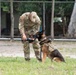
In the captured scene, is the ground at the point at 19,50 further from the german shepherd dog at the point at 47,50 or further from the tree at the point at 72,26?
the german shepherd dog at the point at 47,50

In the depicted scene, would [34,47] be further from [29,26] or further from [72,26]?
[72,26]

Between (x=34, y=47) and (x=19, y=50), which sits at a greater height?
(x=34, y=47)

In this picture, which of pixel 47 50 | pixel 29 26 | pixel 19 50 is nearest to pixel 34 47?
pixel 47 50

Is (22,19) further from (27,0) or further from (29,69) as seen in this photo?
(27,0)

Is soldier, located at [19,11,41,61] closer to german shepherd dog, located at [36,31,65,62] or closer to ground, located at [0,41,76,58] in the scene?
german shepherd dog, located at [36,31,65,62]

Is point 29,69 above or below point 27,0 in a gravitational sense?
below

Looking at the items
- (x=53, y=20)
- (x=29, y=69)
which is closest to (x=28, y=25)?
(x=29, y=69)

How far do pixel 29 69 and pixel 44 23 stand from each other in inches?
490

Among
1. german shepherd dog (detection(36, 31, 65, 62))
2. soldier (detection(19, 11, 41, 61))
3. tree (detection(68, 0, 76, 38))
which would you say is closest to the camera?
soldier (detection(19, 11, 41, 61))

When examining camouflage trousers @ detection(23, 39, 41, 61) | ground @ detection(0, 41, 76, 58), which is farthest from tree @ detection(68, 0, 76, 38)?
camouflage trousers @ detection(23, 39, 41, 61)

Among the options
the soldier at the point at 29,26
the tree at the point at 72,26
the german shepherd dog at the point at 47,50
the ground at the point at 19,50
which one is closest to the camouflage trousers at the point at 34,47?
the soldier at the point at 29,26

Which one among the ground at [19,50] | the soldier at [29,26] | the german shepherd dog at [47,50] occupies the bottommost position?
the ground at [19,50]

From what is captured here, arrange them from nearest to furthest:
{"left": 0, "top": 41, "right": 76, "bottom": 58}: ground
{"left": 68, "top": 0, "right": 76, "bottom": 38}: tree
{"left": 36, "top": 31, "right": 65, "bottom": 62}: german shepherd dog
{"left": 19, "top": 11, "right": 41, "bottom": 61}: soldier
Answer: {"left": 19, "top": 11, "right": 41, "bottom": 61}: soldier < {"left": 36, "top": 31, "right": 65, "bottom": 62}: german shepherd dog < {"left": 0, "top": 41, "right": 76, "bottom": 58}: ground < {"left": 68, "top": 0, "right": 76, "bottom": 38}: tree

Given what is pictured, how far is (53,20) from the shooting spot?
20656mm
